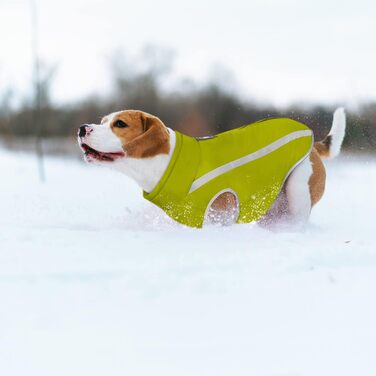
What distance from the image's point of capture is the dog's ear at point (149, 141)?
381cm

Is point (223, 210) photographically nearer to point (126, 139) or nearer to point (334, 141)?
point (126, 139)

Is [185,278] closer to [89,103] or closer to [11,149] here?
[89,103]

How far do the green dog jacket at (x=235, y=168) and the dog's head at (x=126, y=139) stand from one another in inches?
6.4

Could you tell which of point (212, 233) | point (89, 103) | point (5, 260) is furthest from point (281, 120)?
point (89, 103)

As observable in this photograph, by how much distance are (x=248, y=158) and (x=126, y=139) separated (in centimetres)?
93

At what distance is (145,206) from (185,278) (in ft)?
6.83

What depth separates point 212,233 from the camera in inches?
154

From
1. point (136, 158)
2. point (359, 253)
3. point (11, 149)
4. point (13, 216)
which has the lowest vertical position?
point (11, 149)

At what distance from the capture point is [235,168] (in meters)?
4.04

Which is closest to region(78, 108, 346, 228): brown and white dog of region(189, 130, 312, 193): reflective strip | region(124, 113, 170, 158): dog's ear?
region(124, 113, 170, 158): dog's ear

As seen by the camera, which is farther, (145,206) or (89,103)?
(89,103)

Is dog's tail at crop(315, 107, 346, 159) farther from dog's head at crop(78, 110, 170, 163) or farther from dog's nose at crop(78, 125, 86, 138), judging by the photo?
dog's nose at crop(78, 125, 86, 138)

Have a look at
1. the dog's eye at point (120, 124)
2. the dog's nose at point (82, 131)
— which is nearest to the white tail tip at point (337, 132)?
the dog's eye at point (120, 124)

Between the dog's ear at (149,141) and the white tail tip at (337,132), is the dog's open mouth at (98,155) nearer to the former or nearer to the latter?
the dog's ear at (149,141)
